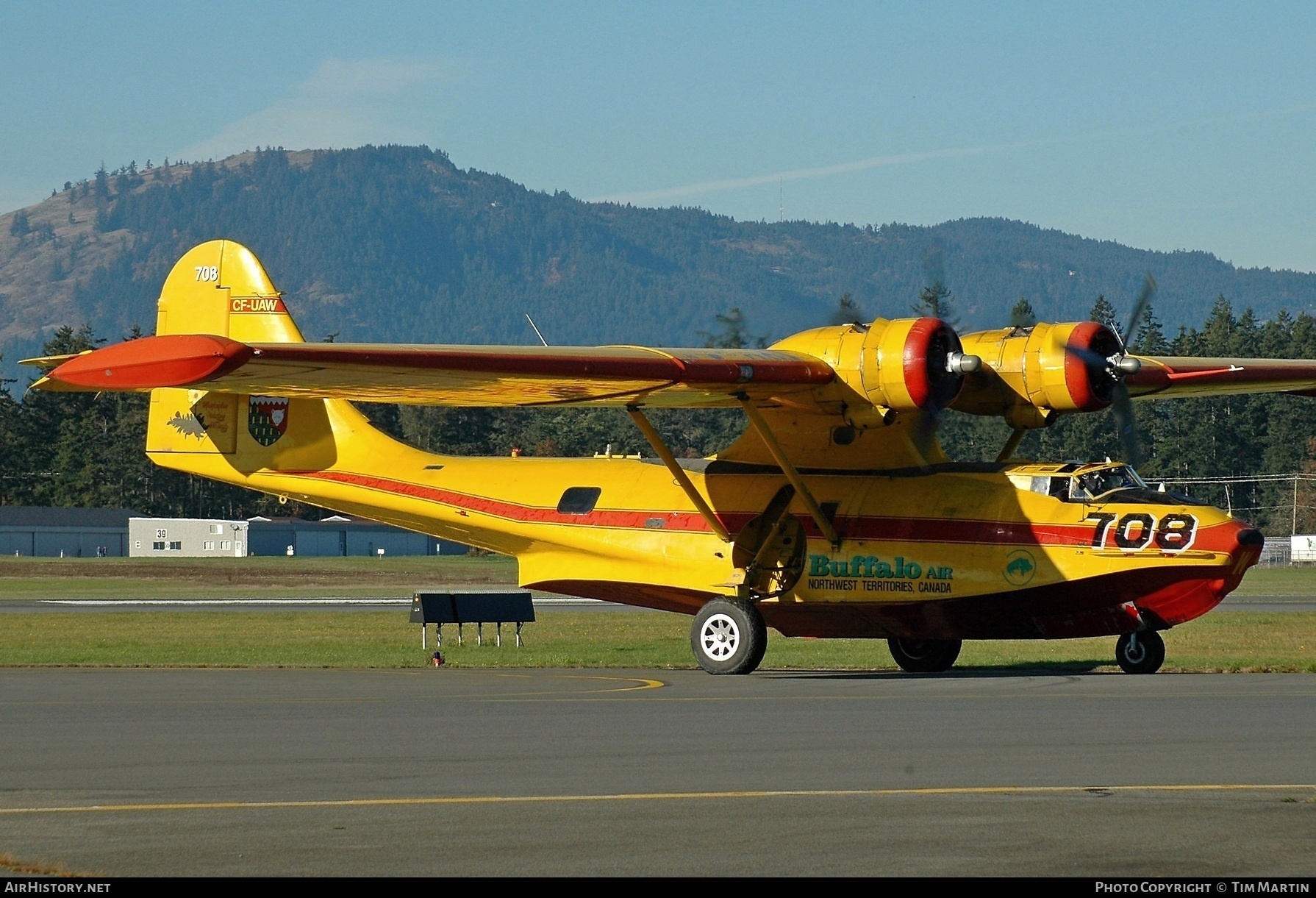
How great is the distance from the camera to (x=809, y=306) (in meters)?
23.3

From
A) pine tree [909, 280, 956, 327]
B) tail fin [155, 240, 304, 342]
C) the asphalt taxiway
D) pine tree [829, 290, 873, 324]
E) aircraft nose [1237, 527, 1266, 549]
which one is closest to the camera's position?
the asphalt taxiway

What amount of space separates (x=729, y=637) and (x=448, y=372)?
590 centimetres

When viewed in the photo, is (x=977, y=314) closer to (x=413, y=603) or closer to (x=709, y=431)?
(x=413, y=603)

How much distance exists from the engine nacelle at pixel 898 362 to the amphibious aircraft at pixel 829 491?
0.03 meters

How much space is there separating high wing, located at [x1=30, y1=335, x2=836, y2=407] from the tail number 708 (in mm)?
3846

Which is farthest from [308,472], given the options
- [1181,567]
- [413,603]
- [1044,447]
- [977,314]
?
[1044,447]

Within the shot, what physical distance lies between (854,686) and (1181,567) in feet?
13.9

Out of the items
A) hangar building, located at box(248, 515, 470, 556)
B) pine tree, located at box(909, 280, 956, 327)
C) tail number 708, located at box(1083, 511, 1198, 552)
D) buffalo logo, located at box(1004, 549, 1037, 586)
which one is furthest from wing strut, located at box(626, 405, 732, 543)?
hangar building, located at box(248, 515, 470, 556)

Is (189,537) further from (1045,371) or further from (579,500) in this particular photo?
(1045,371)

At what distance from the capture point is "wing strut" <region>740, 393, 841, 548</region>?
A: 2186 centimetres

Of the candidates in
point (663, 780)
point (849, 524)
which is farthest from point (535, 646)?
point (663, 780)

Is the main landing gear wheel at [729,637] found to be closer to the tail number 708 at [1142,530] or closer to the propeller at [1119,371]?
the tail number 708 at [1142,530]

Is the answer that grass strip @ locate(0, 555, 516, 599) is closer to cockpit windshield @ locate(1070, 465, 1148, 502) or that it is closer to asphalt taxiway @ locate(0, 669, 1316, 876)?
cockpit windshield @ locate(1070, 465, 1148, 502)

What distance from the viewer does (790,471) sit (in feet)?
72.9
